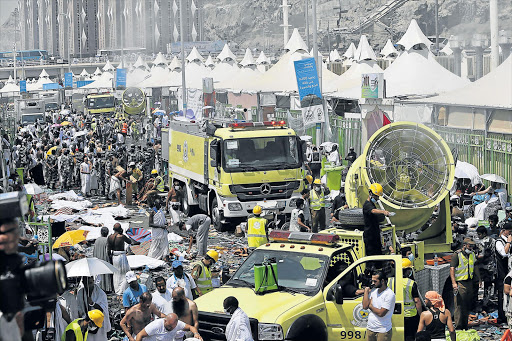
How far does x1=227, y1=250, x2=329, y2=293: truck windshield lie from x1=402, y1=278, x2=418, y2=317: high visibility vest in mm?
1060

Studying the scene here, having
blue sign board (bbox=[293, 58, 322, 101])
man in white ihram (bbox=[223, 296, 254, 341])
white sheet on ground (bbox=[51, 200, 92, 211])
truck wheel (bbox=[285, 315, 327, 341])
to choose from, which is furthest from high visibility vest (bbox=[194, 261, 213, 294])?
blue sign board (bbox=[293, 58, 322, 101])

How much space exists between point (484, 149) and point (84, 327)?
14966 mm

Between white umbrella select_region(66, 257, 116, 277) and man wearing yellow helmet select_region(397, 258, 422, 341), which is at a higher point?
white umbrella select_region(66, 257, 116, 277)

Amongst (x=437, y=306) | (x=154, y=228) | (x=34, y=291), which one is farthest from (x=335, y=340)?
(x=154, y=228)

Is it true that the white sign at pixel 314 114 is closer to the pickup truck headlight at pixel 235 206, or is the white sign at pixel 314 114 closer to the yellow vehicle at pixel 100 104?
the pickup truck headlight at pixel 235 206

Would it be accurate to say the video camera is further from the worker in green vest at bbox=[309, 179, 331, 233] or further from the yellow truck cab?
the worker in green vest at bbox=[309, 179, 331, 233]

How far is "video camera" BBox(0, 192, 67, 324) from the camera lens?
485cm

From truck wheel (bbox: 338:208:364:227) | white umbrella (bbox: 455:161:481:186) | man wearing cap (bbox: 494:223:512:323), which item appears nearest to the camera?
truck wheel (bbox: 338:208:364:227)

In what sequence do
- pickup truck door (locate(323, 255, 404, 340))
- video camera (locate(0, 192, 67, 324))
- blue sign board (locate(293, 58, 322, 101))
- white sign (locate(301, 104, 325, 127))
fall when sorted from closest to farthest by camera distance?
video camera (locate(0, 192, 67, 324)) < pickup truck door (locate(323, 255, 404, 340)) < white sign (locate(301, 104, 325, 127)) < blue sign board (locate(293, 58, 322, 101))

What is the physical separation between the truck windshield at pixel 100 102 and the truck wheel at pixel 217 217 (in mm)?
47078

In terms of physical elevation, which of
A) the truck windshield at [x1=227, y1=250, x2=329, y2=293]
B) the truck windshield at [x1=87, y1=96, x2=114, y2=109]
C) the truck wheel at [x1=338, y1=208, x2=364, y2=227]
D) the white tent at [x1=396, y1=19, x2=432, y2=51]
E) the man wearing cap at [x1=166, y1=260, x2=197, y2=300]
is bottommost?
the man wearing cap at [x1=166, y1=260, x2=197, y2=300]

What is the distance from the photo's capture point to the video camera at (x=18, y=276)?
4.85 metres

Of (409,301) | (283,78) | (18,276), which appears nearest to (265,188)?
(409,301)

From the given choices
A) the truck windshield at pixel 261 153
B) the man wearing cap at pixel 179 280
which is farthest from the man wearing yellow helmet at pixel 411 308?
the truck windshield at pixel 261 153
